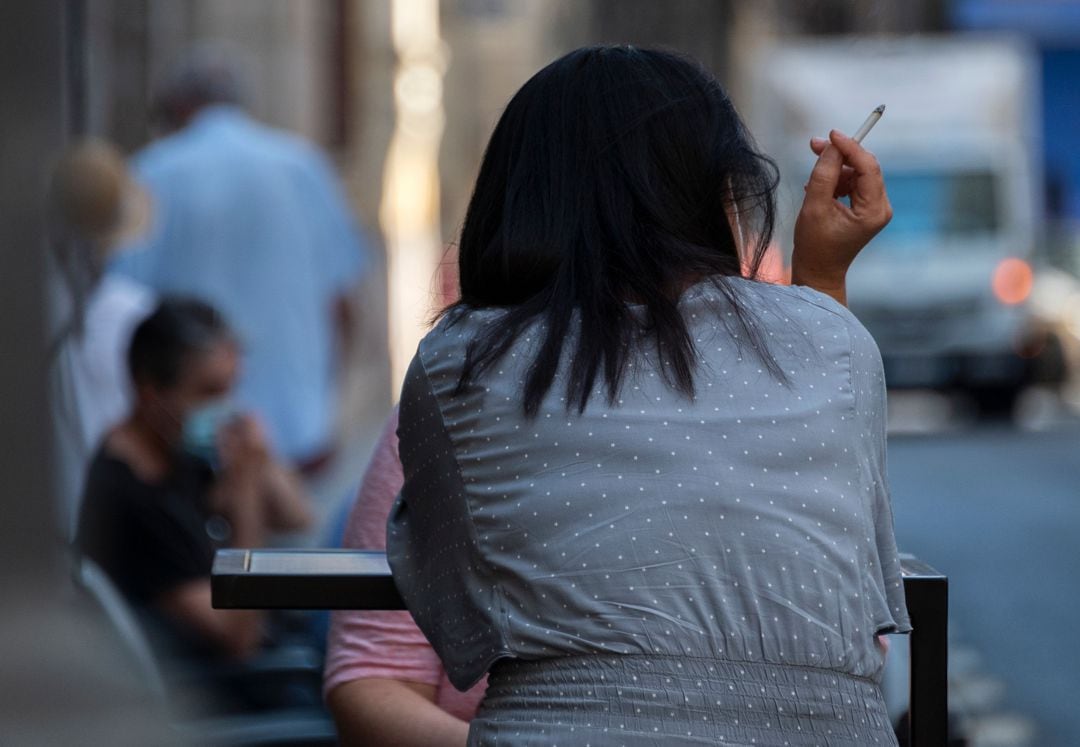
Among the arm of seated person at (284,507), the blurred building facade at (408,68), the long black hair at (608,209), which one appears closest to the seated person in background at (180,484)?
the arm of seated person at (284,507)

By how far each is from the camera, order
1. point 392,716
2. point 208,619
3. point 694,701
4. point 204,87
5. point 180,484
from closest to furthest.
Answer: point 694,701
point 392,716
point 208,619
point 180,484
point 204,87

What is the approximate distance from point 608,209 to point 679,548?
39 cm

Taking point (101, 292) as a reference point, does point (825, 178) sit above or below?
above

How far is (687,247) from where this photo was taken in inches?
77.3

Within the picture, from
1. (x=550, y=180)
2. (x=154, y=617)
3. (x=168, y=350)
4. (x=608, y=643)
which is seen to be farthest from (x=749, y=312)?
(x=168, y=350)

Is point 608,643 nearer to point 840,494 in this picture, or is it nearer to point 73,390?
point 840,494

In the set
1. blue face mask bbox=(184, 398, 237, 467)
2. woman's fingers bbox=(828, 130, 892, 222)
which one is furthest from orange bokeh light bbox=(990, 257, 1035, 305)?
woman's fingers bbox=(828, 130, 892, 222)

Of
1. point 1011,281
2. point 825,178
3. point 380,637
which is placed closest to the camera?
point 825,178

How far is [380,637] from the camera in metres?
2.41

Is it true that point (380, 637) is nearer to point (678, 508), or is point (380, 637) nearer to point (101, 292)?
point (678, 508)

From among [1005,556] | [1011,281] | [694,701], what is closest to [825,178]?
[694,701]

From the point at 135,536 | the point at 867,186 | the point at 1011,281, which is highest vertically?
the point at 867,186

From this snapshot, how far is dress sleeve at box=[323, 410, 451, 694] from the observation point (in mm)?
2398

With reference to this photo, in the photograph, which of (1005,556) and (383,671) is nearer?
(383,671)
